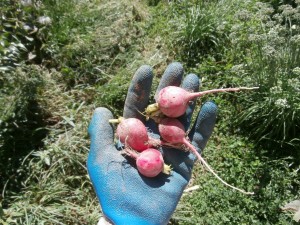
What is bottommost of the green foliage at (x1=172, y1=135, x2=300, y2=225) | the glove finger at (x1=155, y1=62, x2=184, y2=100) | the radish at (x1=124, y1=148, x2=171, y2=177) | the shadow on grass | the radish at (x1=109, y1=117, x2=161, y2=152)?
the green foliage at (x1=172, y1=135, x2=300, y2=225)

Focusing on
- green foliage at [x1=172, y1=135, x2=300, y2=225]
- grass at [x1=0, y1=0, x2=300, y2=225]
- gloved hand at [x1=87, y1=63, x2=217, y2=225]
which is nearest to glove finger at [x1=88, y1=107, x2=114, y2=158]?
gloved hand at [x1=87, y1=63, x2=217, y2=225]

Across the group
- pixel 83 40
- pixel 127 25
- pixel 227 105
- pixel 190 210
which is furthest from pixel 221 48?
pixel 190 210

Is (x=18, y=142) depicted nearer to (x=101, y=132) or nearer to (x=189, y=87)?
(x=101, y=132)

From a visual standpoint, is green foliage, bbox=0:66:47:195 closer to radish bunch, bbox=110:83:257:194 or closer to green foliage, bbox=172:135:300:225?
radish bunch, bbox=110:83:257:194

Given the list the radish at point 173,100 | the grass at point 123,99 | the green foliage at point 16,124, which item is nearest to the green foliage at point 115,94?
the grass at point 123,99

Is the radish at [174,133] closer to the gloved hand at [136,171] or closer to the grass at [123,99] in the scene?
the gloved hand at [136,171]

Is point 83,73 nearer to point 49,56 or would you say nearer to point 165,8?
point 49,56

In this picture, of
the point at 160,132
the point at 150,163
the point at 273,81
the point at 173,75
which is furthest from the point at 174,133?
the point at 273,81
